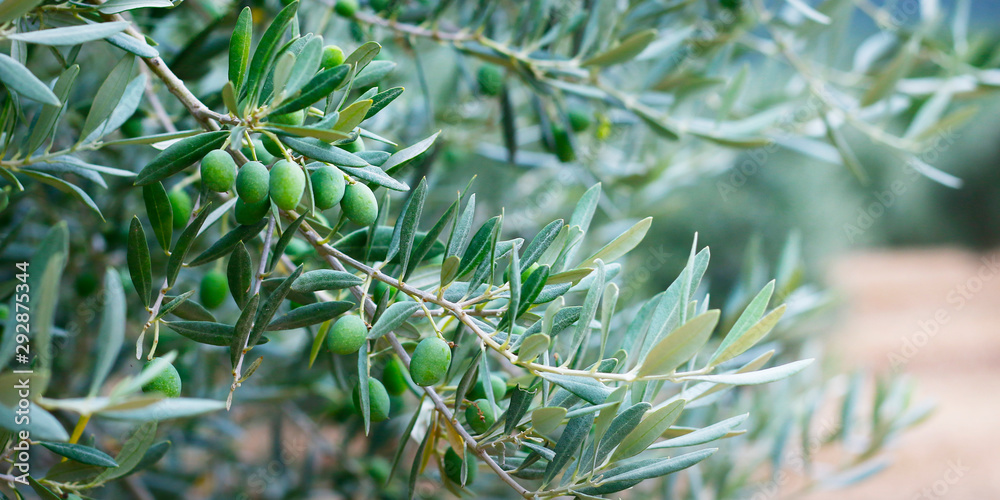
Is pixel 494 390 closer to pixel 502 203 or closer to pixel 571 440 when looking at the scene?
pixel 571 440

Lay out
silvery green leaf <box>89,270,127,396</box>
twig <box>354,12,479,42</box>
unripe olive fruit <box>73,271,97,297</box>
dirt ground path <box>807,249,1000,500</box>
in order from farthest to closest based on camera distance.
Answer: dirt ground path <box>807,249,1000,500</box> → unripe olive fruit <box>73,271,97,297</box> → twig <box>354,12,479,42</box> → silvery green leaf <box>89,270,127,396</box>

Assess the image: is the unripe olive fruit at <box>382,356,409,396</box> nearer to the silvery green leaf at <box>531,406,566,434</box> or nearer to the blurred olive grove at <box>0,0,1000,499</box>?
the blurred olive grove at <box>0,0,1000,499</box>

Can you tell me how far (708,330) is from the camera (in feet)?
1.44

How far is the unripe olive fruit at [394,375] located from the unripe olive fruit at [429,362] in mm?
185

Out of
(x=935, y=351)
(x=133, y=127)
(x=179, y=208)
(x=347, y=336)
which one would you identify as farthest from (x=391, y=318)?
(x=935, y=351)

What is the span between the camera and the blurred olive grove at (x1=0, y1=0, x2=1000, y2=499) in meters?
0.54

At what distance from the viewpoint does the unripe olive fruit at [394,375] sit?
2.30 ft

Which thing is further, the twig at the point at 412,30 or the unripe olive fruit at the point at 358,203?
A: the twig at the point at 412,30

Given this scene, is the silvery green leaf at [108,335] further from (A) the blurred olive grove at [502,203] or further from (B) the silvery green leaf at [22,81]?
(B) the silvery green leaf at [22,81]

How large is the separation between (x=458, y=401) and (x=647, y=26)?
2.93 ft

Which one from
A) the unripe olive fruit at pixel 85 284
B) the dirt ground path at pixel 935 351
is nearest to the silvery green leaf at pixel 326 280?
the unripe olive fruit at pixel 85 284

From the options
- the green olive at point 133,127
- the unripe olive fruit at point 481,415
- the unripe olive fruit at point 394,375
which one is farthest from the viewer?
the green olive at point 133,127

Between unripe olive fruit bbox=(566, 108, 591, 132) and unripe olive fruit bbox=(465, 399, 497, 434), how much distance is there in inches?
27.3

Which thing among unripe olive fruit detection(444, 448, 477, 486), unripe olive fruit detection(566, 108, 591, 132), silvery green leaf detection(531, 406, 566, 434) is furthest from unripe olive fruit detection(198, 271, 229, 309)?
unripe olive fruit detection(566, 108, 591, 132)
